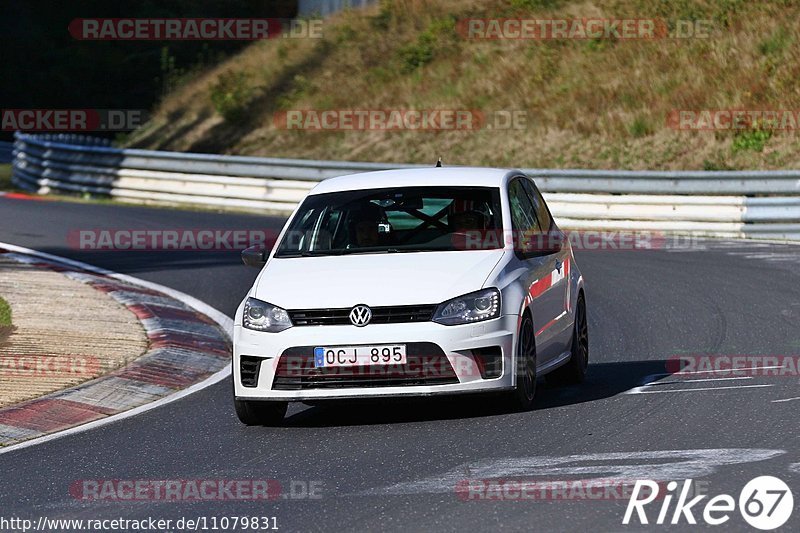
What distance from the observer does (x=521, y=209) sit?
34.2 ft

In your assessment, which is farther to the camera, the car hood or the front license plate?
the car hood

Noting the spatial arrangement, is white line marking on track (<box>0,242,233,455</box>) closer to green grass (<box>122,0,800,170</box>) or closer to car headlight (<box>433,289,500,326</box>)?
car headlight (<box>433,289,500,326</box>)

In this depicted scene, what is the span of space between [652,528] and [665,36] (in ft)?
89.0

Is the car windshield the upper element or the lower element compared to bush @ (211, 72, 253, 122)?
lower

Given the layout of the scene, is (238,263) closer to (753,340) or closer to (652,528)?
(753,340)

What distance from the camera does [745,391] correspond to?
973 centimetres

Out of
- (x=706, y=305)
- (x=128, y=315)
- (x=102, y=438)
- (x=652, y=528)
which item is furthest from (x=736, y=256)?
(x=652, y=528)

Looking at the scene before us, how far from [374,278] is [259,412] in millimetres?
1151

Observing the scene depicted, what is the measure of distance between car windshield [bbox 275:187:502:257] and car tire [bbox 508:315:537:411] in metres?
0.69

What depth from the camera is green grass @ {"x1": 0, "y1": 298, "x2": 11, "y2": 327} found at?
→ 43.1ft

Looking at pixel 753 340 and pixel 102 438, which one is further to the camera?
pixel 753 340

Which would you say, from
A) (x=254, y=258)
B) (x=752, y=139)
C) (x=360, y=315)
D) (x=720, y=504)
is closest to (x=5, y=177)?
(x=752, y=139)

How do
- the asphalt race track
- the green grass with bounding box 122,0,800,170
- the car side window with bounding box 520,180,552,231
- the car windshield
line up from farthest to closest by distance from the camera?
the green grass with bounding box 122,0,800,170, the car side window with bounding box 520,180,552,231, the car windshield, the asphalt race track

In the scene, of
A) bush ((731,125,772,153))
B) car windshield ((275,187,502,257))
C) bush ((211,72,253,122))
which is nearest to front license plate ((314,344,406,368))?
car windshield ((275,187,502,257))
